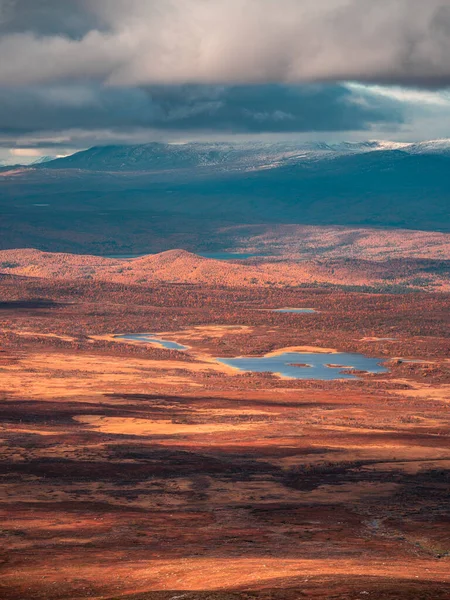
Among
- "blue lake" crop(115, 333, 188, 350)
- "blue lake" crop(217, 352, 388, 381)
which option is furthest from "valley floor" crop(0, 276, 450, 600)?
"blue lake" crop(115, 333, 188, 350)

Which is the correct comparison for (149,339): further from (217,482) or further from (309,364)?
(217,482)

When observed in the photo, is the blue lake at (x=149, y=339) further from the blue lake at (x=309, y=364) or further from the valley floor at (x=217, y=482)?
the valley floor at (x=217, y=482)

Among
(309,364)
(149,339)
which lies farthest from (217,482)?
(149,339)

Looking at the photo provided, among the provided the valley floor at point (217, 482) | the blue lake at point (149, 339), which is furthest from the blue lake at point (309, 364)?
the blue lake at point (149, 339)

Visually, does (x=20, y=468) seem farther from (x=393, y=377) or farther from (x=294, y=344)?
(x=294, y=344)

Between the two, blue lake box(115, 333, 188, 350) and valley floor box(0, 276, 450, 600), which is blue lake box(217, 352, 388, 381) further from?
blue lake box(115, 333, 188, 350)

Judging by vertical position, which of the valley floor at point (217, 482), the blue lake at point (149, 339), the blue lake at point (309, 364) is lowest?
the blue lake at point (309, 364)
